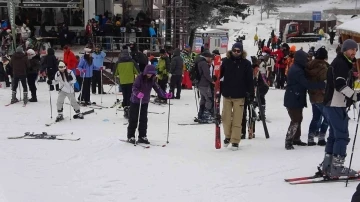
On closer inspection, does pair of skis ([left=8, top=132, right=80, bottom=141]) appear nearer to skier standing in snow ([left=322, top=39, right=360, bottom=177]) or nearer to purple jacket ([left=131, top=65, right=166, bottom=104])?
purple jacket ([left=131, top=65, right=166, bottom=104])

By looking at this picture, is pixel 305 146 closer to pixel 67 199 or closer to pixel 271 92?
pixel 67 199

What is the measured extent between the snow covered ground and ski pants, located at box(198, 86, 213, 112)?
0.49 m

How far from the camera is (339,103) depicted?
691 centimetres

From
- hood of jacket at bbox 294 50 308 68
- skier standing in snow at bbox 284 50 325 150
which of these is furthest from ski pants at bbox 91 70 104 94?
hood of jacket at bbox 294 50 308 68

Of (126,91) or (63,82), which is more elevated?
(63,82)

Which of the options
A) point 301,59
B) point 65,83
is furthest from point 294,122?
point 65,83

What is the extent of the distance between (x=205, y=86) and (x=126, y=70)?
210cm

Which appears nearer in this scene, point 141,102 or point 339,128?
point 339,128

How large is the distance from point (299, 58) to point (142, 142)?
3.11m

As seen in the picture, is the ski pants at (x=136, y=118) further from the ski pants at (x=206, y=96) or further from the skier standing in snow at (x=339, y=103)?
the skier standing in snow at (x=339, y=103)

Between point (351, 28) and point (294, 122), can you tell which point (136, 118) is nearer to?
point (294, 122)

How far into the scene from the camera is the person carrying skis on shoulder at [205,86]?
12.0m

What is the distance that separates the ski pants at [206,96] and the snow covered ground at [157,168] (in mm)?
486

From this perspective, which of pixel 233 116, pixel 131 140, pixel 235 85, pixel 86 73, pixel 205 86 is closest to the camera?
pixel 235 85
